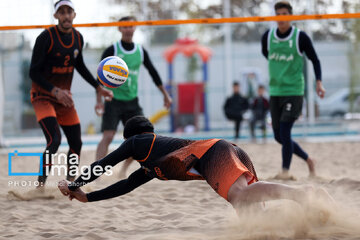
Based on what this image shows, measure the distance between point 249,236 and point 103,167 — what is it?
37.5 inches

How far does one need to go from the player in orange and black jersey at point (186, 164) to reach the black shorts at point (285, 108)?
2194mm

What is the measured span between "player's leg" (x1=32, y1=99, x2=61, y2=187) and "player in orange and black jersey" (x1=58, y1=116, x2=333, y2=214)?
1.43 metres

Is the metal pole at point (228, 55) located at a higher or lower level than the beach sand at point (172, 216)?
higher

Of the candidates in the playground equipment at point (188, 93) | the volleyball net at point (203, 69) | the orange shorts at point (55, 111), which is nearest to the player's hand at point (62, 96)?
the orange shorts at point (55, 111)

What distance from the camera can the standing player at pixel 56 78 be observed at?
15.8 ft

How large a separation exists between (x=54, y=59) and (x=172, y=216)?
189cm

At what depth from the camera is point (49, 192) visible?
4961mm

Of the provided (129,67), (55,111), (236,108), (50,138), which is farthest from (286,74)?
(236,108)

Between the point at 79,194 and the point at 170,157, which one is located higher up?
the point at 170,157

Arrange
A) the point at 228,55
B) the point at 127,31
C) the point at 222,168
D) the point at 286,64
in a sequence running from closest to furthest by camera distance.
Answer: the point at 222,168 → the point at 286,64 → the point at 127,31 → the point at 228,55

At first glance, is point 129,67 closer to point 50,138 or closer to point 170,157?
point 50,138

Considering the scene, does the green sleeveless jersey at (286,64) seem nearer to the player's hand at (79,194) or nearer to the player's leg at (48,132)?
the player's leg at (48,132)

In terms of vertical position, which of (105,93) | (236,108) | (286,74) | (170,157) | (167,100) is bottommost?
(236,108)

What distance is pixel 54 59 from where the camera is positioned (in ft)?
16.2
